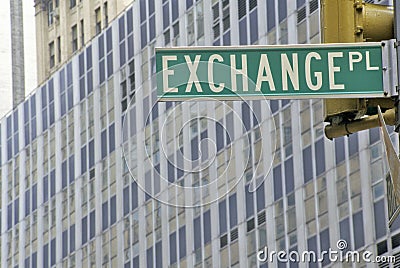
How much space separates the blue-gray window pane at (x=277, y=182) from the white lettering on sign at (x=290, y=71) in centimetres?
4677

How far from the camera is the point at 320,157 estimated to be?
5131cm

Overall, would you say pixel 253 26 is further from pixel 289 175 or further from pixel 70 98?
pixel 70 98

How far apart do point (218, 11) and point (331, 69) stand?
54.9 metres

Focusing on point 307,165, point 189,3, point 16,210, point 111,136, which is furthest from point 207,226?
point 16,210

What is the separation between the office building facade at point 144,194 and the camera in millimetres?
49750

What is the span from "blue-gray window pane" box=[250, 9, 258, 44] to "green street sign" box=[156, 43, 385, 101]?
164ft

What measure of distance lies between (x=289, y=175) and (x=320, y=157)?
255 cm

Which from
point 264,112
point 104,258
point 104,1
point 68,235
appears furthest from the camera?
point 104,1

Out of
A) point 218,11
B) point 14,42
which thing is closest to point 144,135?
point 218,11

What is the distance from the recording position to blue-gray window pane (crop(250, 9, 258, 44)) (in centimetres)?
5766

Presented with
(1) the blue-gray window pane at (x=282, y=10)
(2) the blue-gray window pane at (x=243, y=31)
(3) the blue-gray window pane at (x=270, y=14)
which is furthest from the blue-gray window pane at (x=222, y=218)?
(1) the blue-gray window pane at (x=282, y=10)

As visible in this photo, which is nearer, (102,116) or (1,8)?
(102,116)

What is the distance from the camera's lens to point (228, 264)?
57.7 m

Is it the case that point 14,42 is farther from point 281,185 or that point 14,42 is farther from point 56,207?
point 281,185
